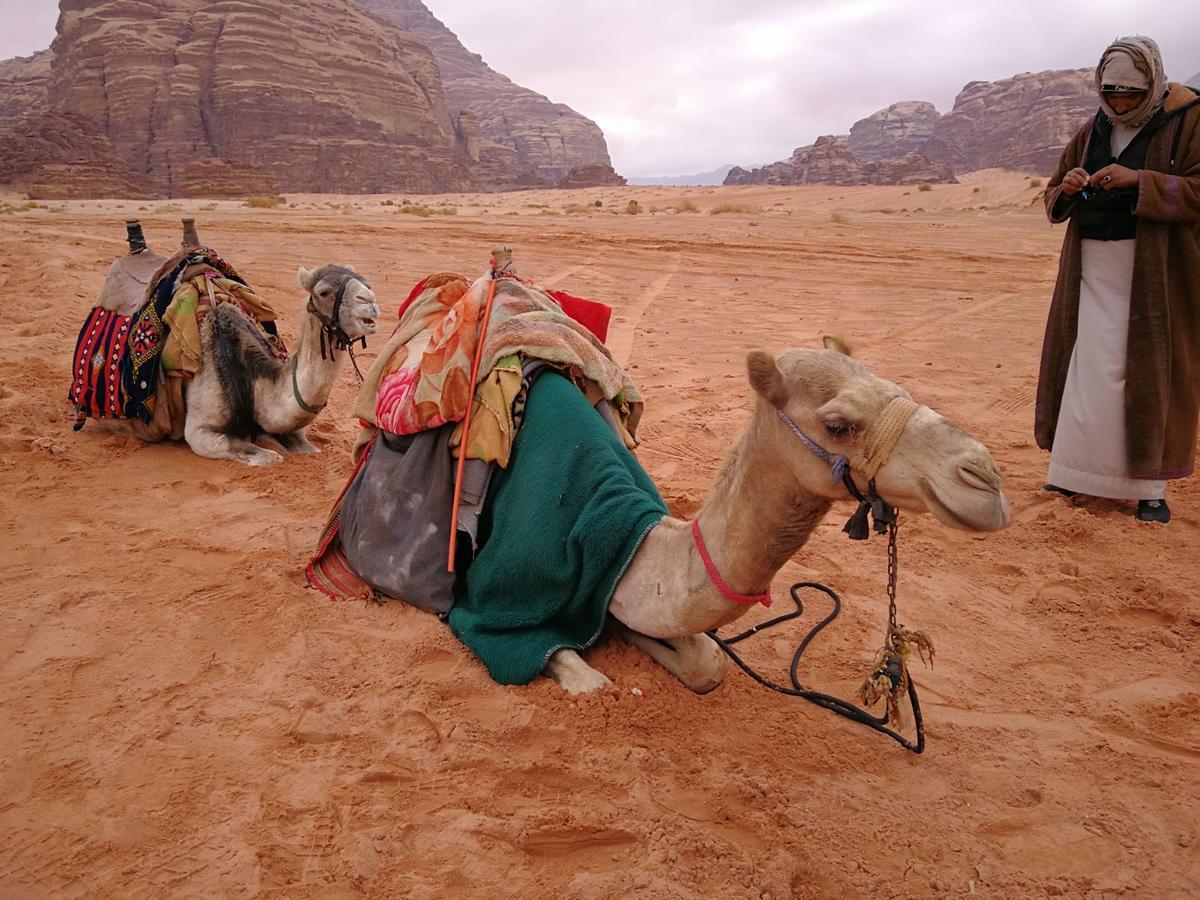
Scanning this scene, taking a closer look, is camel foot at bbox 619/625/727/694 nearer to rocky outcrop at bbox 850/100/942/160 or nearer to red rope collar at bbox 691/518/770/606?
red rope collar at bbox 691/518/770/606

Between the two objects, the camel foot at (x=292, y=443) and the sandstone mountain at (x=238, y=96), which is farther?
the sandstone mountain at (x=238, y=96)

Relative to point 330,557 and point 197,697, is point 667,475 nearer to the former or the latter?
point 330,557

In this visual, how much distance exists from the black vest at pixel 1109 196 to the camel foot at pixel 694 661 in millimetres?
3344

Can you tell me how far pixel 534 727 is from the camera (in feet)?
8.95

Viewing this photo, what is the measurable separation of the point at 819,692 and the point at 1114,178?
315cm

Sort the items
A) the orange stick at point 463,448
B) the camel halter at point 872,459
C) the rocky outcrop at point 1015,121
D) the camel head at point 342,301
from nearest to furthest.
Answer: the camel halter at point 872,459, the orange stick at point 463,448, the camel head at point 342,301, the rocky outcrop at point 1015,121

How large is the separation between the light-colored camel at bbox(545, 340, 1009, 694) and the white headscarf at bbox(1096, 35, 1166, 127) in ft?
9.82

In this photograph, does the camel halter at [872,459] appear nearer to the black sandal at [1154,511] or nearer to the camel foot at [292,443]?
the black sandal at [1154,511]

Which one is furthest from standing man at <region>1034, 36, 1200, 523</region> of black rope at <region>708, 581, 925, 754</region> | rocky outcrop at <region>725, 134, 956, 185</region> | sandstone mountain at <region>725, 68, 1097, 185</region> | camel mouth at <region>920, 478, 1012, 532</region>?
sandstone mountain at <region>725, 68, 1097, 185</region>

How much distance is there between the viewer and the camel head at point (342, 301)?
4703mm

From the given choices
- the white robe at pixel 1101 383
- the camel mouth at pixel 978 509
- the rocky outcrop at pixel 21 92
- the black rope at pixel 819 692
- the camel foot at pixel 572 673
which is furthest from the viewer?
the rocky outcrop at pixel 21 92

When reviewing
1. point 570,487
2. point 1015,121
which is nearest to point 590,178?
point 1015,121

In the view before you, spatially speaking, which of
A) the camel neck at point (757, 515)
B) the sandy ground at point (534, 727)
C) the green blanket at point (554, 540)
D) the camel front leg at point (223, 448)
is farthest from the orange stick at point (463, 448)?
the camel front leg at point (223, 448)

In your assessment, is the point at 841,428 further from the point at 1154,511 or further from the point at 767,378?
the point at 1154,511
